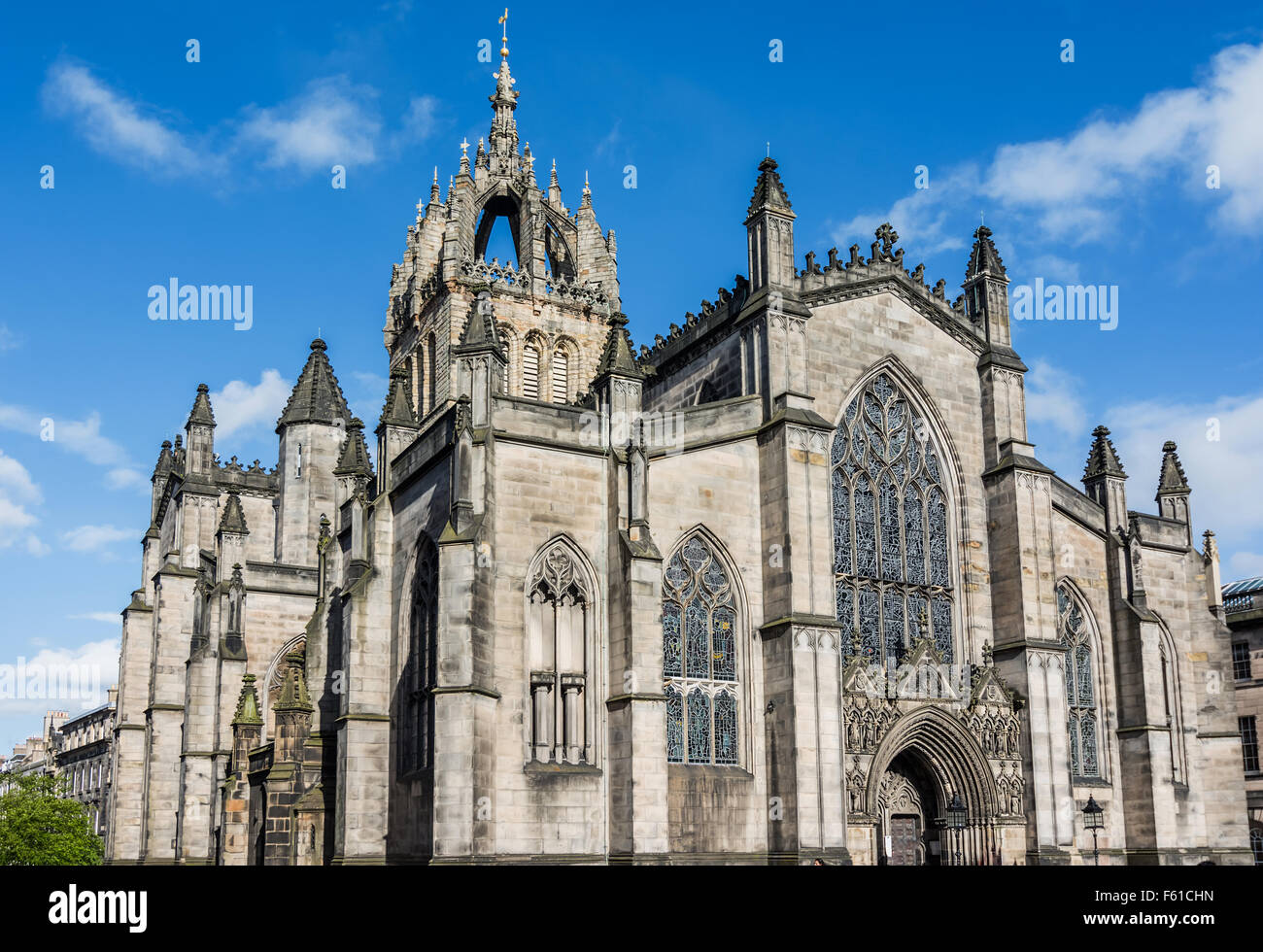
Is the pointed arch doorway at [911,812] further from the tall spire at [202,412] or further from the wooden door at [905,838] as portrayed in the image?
the tall spire at [202,412]

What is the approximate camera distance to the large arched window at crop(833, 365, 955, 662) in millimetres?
30172

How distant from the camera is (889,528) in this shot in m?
31.2

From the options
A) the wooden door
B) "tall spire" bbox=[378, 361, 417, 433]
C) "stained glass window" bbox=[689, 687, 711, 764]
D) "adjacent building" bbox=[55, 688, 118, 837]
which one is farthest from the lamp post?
"adjacent building" bbox=[55, 688, 118, 837]

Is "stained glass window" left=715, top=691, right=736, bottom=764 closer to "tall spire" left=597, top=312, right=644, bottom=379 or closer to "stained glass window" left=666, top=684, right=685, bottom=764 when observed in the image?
"stained glass window" left=666, top=684, right=685, bottom=764

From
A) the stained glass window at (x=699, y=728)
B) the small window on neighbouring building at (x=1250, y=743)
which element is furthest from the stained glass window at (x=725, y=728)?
the small window on neighbouring building at (x=1250, y=743)

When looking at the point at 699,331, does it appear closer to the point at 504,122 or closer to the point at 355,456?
the point at 355,456

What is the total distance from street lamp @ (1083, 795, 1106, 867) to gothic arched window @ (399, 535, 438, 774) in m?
15.7

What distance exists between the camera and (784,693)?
26828 mm

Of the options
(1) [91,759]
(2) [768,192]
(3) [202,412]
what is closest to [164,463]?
(3) [202,412]

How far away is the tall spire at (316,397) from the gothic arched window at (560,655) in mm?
21465

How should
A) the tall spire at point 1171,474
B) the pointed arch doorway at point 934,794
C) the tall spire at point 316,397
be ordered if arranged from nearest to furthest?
the pointed arch doorway at point 934,794 < the tall spire at point 1171,474 < the tall spire at point 316,397

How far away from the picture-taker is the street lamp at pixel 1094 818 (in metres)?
29.5
